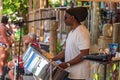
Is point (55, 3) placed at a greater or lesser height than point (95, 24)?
lesser

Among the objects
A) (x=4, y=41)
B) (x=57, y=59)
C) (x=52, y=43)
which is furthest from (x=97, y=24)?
(x=57, y=59)

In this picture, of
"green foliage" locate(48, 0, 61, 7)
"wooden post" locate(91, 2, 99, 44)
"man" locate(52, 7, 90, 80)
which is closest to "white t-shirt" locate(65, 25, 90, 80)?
"man" locate(52, 7, 90, 80)

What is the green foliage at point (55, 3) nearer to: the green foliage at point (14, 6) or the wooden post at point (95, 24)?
the green foliage at point (14, 6)

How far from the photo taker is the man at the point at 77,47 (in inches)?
158

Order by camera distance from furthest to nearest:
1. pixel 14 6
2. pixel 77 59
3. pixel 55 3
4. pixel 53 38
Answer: pixel 55 3
pixel 14 6
pixel 53 38
pixel 77 59

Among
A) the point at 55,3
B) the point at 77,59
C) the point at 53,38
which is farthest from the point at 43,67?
the point at 55,3

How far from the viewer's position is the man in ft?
13.1

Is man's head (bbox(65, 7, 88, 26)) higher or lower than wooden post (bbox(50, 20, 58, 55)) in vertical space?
higher

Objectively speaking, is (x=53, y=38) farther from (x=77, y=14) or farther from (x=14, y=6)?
(x=14, y=6)

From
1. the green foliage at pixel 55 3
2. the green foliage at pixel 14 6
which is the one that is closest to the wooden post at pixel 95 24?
the green foliage at pixel 14 6

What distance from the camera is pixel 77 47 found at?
13.3 feet

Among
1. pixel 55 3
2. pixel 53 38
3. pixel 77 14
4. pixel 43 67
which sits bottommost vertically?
pixel 55 3

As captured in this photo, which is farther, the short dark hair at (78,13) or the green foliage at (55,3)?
the green foliage at (55,3)

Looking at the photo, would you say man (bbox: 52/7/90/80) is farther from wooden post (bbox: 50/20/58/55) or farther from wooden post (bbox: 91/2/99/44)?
wooden post (bbox: 91/2/99/44)
